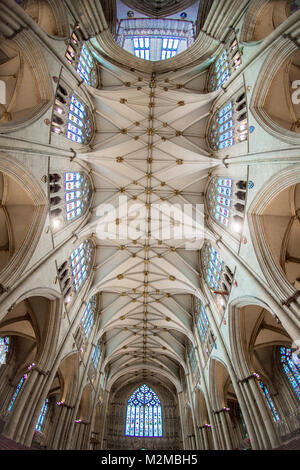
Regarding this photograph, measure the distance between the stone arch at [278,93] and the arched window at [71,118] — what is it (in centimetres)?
980

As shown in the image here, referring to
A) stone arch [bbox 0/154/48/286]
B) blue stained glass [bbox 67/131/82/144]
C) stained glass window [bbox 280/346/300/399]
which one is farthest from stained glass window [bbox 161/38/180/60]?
stained glass window [bbox 280/346/300/399]

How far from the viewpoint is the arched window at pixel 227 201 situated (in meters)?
12.7

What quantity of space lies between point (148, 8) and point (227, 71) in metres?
9.54

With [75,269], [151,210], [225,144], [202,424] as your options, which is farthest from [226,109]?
[202,424]

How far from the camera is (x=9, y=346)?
52.2ft

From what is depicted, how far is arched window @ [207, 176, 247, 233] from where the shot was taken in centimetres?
1272

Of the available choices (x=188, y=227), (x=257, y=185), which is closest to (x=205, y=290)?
(x=188, y=227)

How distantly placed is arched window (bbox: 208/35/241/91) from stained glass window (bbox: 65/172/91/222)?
36.1 feet

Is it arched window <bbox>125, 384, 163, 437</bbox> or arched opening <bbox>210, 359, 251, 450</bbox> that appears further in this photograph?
arched window <bbox>125, 384, 163, 437</bbox>

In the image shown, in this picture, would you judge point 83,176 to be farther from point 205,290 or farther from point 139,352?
point 139,352

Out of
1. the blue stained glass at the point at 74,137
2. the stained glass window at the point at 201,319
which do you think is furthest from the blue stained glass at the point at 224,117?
the stained glass window at the point at 201,319

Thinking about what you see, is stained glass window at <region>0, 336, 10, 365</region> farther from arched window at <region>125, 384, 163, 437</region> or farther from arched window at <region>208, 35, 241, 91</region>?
arched window at <region>208, 35, 241, 91</region>

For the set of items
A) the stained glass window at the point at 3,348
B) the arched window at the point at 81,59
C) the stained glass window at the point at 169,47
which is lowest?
the stained glass window at the point at 3,348

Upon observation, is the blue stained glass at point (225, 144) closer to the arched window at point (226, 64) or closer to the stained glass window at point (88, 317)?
the arched window at point (226, 64)
